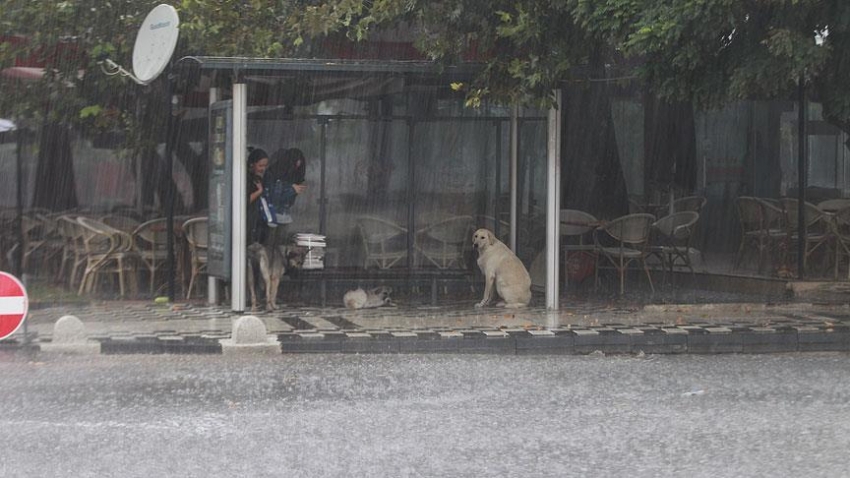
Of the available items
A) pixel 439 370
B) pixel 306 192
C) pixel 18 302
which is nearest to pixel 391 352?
pixel 439 370

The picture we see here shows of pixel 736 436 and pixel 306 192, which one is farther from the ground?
pixel 306 192

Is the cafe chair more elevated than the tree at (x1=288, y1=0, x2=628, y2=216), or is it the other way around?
the tree at (x1=288, y1=0, x2=628, y2=216)

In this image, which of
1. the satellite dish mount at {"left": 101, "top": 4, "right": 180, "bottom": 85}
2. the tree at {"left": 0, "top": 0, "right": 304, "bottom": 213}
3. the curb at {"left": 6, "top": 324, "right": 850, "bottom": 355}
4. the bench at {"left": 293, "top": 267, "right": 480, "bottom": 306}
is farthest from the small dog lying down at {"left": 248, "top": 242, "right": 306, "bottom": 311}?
the satellite dish mount at {"left": 101, "top": 4, "right": 180, "bottom": 85}

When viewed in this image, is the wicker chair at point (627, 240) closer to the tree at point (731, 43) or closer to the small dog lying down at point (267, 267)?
the tree at point (731, 43)

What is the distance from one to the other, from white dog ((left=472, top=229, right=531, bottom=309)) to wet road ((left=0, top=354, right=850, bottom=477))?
263 cm

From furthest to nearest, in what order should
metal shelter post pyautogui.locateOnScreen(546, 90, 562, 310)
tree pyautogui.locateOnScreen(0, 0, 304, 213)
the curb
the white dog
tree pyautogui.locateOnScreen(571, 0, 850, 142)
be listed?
tree pyautogui.locateOnScreen(0, 0, 304, 213) → the white dog → metal shelter post pyautogui.locateOnScreen(546, 90, 562, 310) → the curb → tree pyautogui.locateOnScreen(571, 0, 850, 142)

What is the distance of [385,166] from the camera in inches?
606

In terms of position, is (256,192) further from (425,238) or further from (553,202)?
(553,202)

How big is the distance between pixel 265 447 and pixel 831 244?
1084cm

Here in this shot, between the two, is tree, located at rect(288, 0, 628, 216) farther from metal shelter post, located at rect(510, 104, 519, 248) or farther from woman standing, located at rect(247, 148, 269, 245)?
woman standing, located at rect(247, 148, 269, 245)

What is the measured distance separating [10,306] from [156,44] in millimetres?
5496

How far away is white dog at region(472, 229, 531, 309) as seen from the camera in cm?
1270

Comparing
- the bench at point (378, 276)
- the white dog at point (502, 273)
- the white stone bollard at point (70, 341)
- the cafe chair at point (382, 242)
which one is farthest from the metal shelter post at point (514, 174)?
the white stone bollard at point (70, 341)

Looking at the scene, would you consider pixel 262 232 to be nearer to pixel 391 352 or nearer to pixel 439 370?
pixel 391 352
